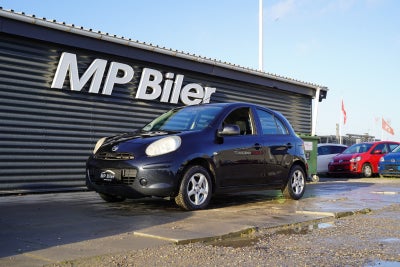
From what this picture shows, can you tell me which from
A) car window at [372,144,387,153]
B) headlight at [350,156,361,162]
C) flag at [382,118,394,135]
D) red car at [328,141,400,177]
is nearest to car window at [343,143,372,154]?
red car at [328,141,400,177]

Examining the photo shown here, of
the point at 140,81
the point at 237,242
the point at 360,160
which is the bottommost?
the point at 237,242

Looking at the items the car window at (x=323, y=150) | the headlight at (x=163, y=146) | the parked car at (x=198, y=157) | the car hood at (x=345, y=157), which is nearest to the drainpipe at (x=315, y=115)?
the car hood at (x=345, y=157)

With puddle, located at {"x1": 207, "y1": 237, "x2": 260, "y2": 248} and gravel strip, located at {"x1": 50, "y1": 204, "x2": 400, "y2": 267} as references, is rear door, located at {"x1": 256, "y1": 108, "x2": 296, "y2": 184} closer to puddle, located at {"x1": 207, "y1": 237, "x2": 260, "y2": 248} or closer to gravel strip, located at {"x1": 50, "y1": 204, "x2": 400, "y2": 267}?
gravel strip, located at {"x1": 50, "y1": 204, "x2": 400, "y2": 267}

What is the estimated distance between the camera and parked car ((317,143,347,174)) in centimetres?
2011

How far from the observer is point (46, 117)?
962 centimetres

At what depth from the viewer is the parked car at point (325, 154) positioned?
20.1m

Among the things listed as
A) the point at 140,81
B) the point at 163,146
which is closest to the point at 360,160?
the point at 140,81

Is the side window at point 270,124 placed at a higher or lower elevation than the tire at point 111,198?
higher

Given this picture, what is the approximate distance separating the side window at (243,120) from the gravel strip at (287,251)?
2.62 m

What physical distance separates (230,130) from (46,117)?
427 centimetres

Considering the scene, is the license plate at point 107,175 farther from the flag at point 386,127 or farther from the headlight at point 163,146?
the flag at point 386,127

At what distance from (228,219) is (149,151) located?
1.46m

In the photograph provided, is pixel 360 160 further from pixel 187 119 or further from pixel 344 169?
pixel 187 119

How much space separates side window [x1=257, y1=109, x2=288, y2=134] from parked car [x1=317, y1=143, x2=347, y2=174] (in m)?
11.8
